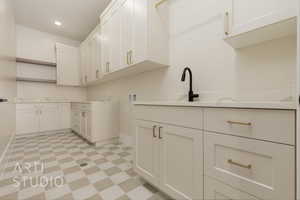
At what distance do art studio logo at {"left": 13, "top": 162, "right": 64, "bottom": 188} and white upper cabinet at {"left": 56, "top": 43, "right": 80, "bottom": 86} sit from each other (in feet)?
7.59

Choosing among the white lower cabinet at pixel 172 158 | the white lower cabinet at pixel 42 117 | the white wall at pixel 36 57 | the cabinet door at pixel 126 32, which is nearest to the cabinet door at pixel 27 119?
the white lower cabinet at pixel 42 117

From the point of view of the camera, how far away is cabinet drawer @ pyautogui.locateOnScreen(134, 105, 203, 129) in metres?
0.82

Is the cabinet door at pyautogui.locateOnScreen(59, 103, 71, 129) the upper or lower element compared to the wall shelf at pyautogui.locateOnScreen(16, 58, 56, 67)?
lower

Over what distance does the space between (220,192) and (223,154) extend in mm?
215

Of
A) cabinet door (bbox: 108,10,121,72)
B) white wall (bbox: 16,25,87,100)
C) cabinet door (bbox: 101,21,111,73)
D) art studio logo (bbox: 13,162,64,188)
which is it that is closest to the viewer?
art studio logo (bbox: 13,162,64,188)

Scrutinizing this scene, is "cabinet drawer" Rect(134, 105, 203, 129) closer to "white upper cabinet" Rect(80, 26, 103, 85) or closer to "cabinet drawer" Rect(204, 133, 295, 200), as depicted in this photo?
"cabinet drawer" Rect(204, 133, 295, 200)

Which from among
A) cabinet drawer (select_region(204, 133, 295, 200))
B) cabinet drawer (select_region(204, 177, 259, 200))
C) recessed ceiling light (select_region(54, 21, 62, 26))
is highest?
recessed ceiling light (select_region(54, 21, 62, 26))

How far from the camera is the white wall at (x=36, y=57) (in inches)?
121

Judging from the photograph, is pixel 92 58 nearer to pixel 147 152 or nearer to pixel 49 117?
pixel 49 117

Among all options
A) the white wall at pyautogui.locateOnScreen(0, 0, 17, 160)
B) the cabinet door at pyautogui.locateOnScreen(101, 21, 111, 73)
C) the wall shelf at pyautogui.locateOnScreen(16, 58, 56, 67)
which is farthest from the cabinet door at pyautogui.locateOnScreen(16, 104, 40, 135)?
the cabinet door at pyautogui.locateOnScreen(101, 21, 111, 73)

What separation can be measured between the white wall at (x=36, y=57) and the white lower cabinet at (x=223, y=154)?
3.56 meters

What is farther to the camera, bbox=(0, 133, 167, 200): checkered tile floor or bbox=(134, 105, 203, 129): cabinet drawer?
bbox=(0, 133, 167, 200): checkered tile floor

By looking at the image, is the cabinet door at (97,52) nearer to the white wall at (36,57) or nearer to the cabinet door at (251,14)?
the white wall at (36,57)

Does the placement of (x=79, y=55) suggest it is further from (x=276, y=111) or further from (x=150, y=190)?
(x=276, y=111)
